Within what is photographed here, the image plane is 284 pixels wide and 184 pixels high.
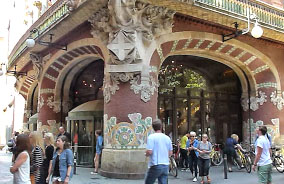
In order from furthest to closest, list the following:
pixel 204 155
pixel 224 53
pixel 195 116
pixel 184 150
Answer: pixel 195 116, pixel 224 53, pixel 184 150, pixel 204 155

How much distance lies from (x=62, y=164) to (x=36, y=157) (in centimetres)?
49

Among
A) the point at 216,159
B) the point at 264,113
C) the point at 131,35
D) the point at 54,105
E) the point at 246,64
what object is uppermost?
the point at 131,35

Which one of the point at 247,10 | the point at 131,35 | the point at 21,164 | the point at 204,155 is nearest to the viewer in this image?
the point at 21,164

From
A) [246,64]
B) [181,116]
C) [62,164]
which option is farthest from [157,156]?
[246,64]

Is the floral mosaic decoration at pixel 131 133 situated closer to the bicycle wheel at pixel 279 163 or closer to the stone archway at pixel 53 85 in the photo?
the bicycle wheel at pixel 279 163

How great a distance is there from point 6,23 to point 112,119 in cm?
2885

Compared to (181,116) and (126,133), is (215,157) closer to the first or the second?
(181,116)

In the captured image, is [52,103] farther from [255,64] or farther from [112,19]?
[255,64]

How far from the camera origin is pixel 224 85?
18062mm

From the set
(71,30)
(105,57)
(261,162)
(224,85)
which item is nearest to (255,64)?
(224,85)

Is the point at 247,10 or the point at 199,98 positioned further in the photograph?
the point at 199,98

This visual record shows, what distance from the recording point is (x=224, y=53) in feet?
48.5

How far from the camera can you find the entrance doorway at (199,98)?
15852mm

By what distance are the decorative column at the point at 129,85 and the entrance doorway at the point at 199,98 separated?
4.14m
